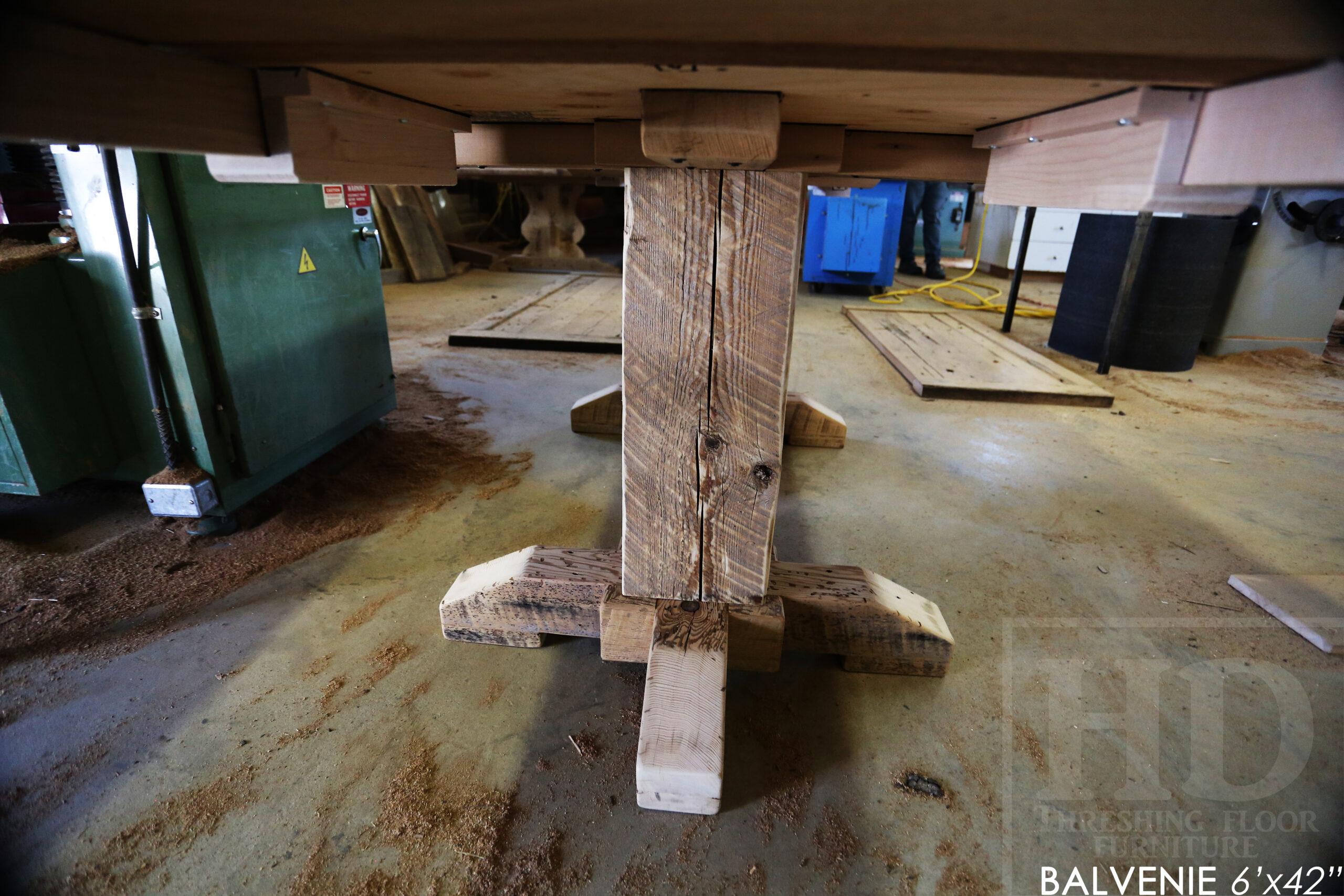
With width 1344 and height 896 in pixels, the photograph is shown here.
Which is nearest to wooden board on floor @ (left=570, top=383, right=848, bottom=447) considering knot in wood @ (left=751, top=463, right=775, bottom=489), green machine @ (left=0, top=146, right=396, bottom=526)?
green machine @ (left=0, top=146, right=396, bottom=526)

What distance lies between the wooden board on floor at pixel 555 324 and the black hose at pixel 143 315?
213 cm

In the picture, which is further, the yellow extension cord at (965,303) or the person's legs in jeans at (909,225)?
the person's legs in jeans at (909,225)

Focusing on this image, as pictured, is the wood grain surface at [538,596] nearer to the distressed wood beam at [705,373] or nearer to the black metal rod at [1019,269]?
the distressed wood beam at [705,373]

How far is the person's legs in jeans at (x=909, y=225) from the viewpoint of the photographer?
6.28 metres

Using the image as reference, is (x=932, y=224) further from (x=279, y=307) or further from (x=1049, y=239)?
(x=279, y=307)

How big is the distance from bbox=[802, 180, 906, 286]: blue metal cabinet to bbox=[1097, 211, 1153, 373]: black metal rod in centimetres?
220

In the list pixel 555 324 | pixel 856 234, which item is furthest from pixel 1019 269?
pixel 555 324

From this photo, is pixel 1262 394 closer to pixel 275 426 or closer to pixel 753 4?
pixel 753 4

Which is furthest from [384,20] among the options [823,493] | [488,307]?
[488,307]

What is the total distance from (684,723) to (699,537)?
1.12ft

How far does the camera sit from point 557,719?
4.33ft

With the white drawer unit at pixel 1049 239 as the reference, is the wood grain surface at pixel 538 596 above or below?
below

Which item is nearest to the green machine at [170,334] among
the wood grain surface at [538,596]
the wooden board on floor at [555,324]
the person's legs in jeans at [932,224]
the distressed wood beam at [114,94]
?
the wood grain surface at [538,596]

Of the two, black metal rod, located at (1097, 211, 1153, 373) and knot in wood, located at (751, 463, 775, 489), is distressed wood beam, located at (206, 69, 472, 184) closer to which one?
knot in wood, located at (751, 463, 775, 489)
